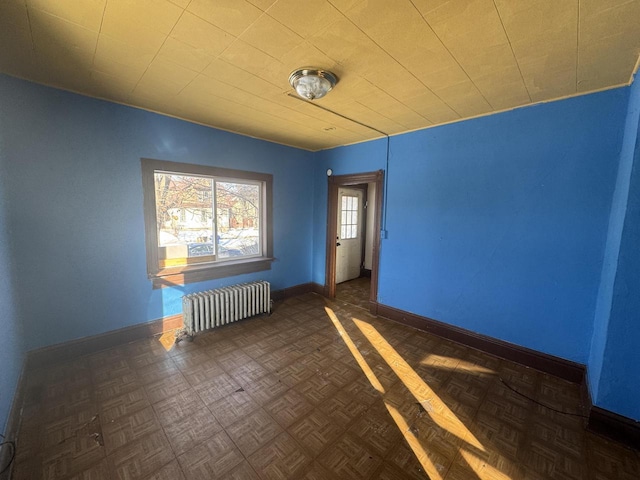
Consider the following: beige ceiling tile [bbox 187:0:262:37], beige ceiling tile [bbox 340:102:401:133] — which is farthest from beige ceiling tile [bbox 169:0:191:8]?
beige ceiling tile [bbox 340:102:401:133]

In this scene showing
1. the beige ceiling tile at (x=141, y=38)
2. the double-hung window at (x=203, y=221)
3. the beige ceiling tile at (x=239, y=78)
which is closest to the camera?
the beige ceiling tile at (x=141, y=38)

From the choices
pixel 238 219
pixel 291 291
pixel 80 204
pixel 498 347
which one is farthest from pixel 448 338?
pixel 80 204

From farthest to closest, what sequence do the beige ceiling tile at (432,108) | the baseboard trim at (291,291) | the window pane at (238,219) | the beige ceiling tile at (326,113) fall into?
1. the baseboard trim at (291,291)
2. the window pane at (238,219)
3. the beige ceiling tile at (326,113)
4. the beige ceiling tile at (432,108)

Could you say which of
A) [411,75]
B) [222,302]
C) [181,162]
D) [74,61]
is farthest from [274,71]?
[222,302]

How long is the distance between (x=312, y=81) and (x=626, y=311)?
2.70 meters

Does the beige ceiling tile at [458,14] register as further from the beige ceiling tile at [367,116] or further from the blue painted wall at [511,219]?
the blue painted wall at [511,219]

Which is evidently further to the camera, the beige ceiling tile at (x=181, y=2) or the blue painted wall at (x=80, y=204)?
the blue painted wall at (x=80, y=204)

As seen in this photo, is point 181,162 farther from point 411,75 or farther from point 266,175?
point 411,75

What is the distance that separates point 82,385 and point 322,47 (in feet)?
10.6

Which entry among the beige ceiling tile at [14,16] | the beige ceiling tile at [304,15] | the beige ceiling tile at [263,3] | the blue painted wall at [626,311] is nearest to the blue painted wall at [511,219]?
the blue painted wall at [626,311]

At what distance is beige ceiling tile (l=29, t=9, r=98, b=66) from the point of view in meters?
1.40

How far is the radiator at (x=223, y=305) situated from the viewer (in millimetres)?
2904

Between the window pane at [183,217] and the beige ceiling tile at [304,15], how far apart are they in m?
2.32

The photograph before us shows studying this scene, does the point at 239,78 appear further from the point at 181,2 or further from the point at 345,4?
the point at 345,4
